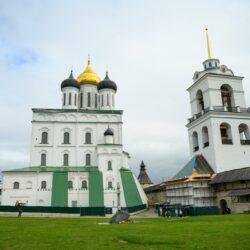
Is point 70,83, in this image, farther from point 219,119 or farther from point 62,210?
point 219,119

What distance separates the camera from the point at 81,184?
38844 mm

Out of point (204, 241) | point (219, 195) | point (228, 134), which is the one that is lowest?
point (204, 241)

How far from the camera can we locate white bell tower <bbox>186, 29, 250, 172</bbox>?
104ft

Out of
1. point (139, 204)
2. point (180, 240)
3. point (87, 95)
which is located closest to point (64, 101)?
point (87, 95)

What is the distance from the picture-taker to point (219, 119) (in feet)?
107

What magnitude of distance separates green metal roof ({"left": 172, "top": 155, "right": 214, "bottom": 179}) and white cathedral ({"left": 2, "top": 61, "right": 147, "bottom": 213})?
8089mm

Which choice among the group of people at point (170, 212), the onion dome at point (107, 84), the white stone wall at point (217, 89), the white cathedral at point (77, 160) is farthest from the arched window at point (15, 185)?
the white stone wall at point (217, 89)

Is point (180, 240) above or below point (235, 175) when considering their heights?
below

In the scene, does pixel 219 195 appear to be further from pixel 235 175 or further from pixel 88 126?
pixel 88 126

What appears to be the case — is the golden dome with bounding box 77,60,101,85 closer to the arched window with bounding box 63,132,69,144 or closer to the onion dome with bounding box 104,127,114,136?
the arched window with bounding box 63,132,69,144

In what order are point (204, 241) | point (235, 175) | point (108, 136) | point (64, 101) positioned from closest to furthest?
point (204, 241) < point (235, 175) < point (108, 136) < point (64, 101)

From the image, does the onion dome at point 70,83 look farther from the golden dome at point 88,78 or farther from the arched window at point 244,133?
the arched window at point 244,133

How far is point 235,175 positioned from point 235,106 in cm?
1014

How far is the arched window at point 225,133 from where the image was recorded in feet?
107
